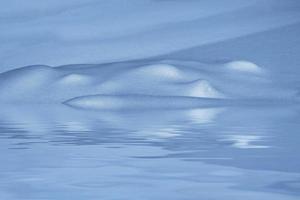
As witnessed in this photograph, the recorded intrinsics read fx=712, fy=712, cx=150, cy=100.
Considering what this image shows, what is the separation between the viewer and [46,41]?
12219 mm

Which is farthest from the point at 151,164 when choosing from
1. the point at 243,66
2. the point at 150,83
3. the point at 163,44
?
the point at 150,83

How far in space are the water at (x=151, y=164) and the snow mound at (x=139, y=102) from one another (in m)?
5.82

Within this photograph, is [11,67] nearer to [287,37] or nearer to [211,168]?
[287,37]

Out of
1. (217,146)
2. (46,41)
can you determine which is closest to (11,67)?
(46,41)

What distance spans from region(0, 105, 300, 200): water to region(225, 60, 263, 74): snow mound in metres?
5.90

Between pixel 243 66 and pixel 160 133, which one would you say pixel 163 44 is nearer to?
pixel 243 66

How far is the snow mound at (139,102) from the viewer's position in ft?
36.1

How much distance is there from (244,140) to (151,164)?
127 cm

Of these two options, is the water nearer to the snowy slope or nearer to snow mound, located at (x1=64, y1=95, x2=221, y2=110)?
snow mound, located at (x1=64, y1=95, x2=221, y2=110)

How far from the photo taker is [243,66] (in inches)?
441

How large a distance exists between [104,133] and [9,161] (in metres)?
1.66

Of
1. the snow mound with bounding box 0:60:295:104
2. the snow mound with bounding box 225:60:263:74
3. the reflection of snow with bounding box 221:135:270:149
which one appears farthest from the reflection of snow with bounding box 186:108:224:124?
the snow mound with bounding box 0:60:295:104

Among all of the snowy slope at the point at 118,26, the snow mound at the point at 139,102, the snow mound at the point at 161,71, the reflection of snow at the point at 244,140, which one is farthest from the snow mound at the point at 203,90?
the reflection of snow at the point at 244,140

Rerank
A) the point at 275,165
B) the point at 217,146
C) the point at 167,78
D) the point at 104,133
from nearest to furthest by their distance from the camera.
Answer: the point at 275,165, the point at 217,146, the point at 104,133, the point at 167,78
